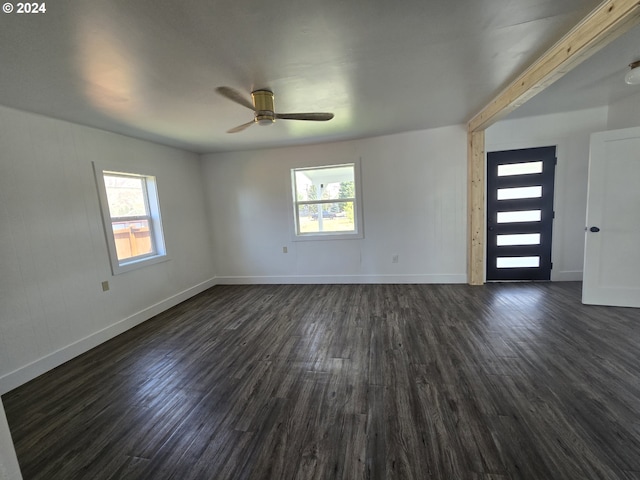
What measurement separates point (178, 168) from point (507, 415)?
512cm

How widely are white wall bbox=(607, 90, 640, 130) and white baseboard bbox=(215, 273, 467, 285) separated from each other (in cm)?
282

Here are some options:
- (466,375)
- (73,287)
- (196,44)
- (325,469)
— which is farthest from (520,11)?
(73,287)

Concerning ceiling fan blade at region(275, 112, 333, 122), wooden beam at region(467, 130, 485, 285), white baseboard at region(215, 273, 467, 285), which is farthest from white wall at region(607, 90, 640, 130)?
ceiling fan blade at region(275, 112, 333, 122)

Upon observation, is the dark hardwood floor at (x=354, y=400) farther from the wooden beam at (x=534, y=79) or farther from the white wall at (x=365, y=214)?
the white wall at (x=365, y=214)

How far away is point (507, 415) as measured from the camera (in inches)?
66.7

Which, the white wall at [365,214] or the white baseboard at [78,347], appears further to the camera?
the white wall at [365,214]

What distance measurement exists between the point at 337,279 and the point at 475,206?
100 inches

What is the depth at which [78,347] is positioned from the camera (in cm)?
282

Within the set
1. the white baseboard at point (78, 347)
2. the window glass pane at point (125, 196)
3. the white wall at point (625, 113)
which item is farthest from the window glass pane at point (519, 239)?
the window glass pane at point (125, 196)

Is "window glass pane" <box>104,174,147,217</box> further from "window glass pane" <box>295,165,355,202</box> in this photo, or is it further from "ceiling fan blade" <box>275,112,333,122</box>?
"ceiling fan blade" <box>275,112,333,122</box>

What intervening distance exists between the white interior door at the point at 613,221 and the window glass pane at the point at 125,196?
19.7 feet

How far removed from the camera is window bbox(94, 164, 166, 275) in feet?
10.6

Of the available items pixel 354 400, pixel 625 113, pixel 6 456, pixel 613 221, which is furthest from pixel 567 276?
pixel 6 456

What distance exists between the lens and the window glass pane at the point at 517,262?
4.18 meters
